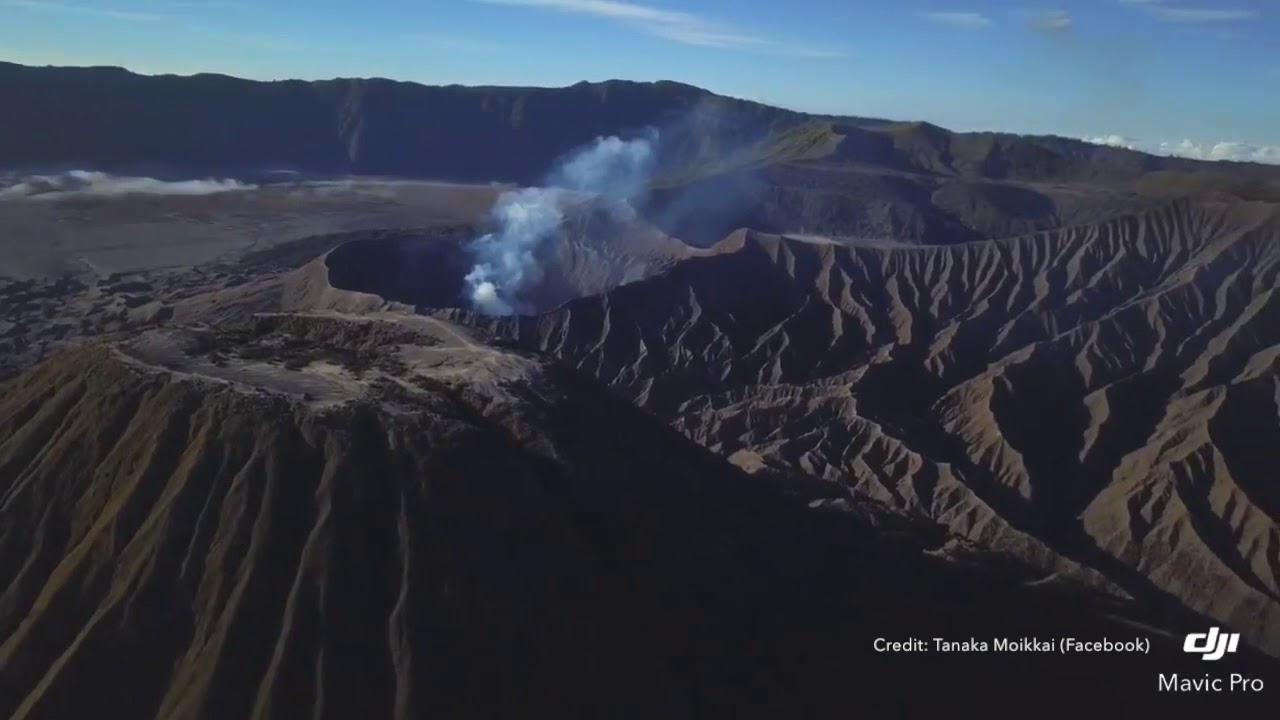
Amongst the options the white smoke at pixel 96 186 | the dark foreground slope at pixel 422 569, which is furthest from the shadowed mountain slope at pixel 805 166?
the dark foreground slope at pixel 422 569

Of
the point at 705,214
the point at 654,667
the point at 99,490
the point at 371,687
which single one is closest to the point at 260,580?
the point at 371,687

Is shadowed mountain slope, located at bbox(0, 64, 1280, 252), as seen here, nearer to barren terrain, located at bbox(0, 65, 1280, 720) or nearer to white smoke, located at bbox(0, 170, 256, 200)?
white smoke, located at bbox(0, 170, 256, 200)

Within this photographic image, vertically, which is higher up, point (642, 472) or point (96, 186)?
point (642, 472)

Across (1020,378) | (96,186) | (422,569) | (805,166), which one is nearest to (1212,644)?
(422,569)

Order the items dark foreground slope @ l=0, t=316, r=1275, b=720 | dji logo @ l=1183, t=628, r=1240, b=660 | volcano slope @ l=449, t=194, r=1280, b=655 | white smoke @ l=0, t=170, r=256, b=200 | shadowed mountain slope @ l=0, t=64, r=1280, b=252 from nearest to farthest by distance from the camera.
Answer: dark foreground slope @ l=0, t=316, r=1275, b=720
dji logo @ l=1183, t=628, r=1240, b=660
volcano slope @ l=449, t=194, r=1280, b=655
shadowed mountain slope @ l=0, t=64, r=1280, b=252
white smoke @ l=0, t=170, r=256, b=200

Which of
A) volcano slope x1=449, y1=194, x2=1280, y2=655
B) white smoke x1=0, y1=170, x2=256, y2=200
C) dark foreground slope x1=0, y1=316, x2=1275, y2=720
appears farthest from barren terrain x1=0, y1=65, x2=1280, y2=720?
white smoke x1=0, y1=170, x2=256, y2=200

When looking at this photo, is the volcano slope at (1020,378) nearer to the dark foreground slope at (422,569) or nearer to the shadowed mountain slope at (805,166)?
the dark foreground slope at (422,569)

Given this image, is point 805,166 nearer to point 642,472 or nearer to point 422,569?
point 642,472
